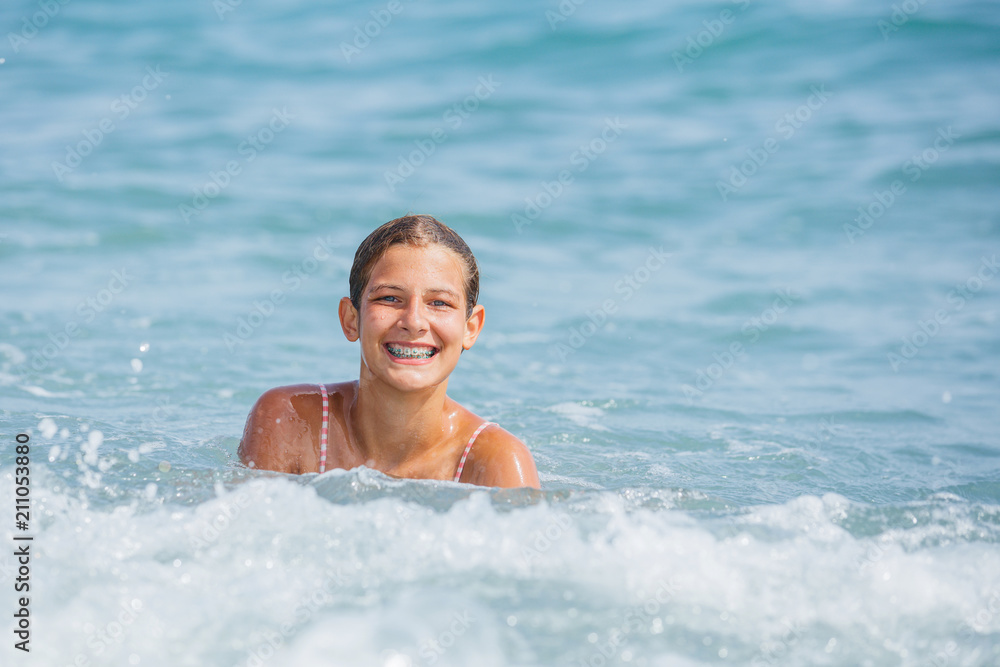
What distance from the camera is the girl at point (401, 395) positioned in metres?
3.85

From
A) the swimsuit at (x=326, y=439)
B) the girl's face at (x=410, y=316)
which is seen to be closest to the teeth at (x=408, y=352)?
the girl's face at (x=410, y=316)

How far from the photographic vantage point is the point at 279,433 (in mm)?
4078

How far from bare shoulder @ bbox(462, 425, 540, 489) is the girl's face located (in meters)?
0.37

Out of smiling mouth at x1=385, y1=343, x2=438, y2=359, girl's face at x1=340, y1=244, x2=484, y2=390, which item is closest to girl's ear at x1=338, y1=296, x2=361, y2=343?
girl's face at x1=340, y1=244, x2=484, y2=390

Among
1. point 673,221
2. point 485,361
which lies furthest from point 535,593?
point 673,221

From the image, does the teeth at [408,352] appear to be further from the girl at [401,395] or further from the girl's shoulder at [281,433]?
the girl's shoulder at [281,433]

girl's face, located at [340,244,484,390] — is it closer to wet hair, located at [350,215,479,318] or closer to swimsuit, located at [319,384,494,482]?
wet hair, located at [350,215,479,318]

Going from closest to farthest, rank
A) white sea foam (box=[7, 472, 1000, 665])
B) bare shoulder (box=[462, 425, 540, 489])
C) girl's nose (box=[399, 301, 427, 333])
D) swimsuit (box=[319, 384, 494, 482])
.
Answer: white sea foam (box=[7, 472, 1000, 665]) → girl's nose (box=[399, 301, 427, 333]) → bare shoulder (box=[462, 425, 540, 489]) → swimsuit (box=[319, 384, 494, 482])

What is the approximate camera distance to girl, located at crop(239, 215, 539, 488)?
3.85 metres

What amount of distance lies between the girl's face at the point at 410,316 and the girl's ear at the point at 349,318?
15 centimetres

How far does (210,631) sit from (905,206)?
10.0m

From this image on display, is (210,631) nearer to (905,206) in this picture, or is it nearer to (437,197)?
(437,197)

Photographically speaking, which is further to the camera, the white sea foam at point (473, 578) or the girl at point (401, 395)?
the girl at point (401, 395)

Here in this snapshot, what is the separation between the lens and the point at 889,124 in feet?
42.2
